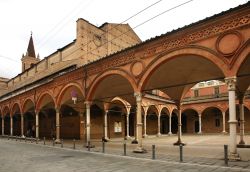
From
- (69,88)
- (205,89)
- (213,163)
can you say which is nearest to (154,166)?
(213,163)

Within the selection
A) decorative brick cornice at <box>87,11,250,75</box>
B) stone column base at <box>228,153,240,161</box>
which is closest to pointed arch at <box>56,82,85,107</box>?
decorative brick cornice at <box>87,11,250,75</box>

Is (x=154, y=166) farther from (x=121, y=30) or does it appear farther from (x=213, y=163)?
(x=121, y=30)

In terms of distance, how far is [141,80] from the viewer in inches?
603

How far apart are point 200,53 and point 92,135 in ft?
61.7

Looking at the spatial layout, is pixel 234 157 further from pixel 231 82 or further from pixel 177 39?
pixel 177 39

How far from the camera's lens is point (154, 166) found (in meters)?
10.8

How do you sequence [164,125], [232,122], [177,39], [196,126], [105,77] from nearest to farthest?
[232,122] → [177,39] → [105,77] → [164,125] → [196,126]

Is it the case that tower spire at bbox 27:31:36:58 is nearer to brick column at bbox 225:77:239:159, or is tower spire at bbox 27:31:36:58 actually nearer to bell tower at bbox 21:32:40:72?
bell tower at bbox 21:32:40:72

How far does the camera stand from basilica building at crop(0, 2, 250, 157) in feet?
38.2

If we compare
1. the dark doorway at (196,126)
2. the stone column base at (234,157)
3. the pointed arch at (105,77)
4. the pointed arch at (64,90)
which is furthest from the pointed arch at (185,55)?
the dark doorway at (196,126)

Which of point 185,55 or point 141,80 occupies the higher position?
point 185,55

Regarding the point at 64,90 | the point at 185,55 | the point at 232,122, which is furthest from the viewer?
the point at 64,90

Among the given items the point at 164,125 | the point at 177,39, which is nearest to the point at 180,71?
the point at 177,39

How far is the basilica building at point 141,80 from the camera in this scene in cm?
1163
